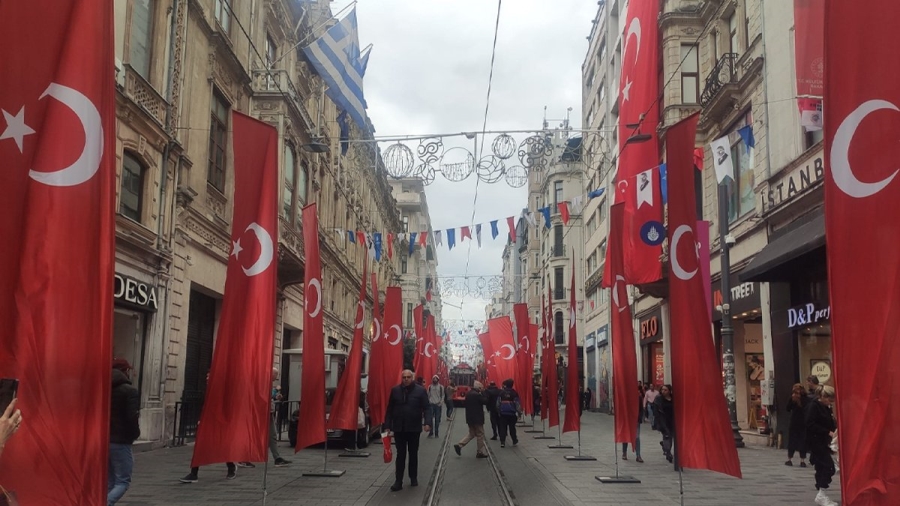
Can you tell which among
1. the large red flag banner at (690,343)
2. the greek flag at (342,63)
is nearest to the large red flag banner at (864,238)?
the large red flag banner at (690,343)

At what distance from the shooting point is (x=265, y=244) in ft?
27.7

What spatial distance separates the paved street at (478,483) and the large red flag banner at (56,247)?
641 centimetres

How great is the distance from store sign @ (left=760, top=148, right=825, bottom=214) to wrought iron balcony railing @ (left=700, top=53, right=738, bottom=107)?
12.6ft

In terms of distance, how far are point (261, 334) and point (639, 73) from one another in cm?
1240

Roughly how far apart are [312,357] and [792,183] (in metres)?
12.7

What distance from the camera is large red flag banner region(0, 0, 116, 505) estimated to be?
3617mm

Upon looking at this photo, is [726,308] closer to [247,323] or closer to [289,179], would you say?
[247,323]

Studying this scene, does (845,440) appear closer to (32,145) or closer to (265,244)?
(32,145)

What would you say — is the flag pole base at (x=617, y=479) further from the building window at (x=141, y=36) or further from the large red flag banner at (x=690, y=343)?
the building window at (x=141, y=36)

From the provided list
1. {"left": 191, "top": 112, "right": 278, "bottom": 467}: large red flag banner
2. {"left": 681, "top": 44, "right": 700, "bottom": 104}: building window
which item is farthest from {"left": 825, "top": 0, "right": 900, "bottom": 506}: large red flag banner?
{"left": 681, "top": 44, "right": 700, "bottom": 104}: building window

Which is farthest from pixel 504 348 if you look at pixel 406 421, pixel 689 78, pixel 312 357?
pixel 312 357

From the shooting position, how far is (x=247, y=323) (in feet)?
26.7

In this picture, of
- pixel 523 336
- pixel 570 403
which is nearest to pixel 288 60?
pixel 523 336

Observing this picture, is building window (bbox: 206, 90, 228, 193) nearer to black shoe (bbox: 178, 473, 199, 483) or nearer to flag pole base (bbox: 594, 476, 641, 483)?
black shoe (bbox: 178, 473, 199, 483)
